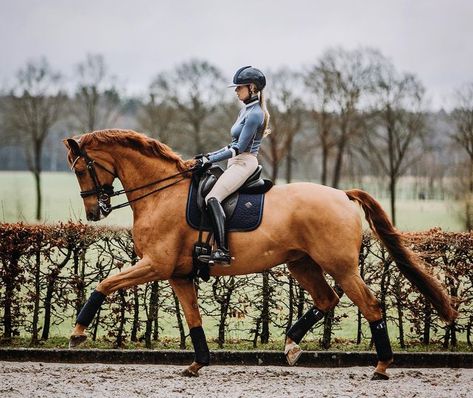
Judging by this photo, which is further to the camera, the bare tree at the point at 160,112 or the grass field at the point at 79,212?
the bare tree at the point at 160,112

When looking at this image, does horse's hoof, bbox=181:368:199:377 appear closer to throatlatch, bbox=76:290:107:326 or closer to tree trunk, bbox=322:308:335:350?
throatlatch, bbox=76:290:107:326

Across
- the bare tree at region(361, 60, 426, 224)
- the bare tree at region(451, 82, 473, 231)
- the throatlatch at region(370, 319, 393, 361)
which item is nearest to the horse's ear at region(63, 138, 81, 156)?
the throatlatch at region(370, 319, 393, 361)

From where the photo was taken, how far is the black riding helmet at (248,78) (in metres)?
6.73

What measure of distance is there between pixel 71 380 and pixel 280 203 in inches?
111

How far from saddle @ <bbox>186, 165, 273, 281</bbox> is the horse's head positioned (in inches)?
35.7

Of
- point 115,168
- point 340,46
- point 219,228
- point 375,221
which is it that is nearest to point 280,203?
point 219,228

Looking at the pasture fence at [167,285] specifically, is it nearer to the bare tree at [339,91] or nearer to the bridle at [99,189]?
the bridle at [99,189]

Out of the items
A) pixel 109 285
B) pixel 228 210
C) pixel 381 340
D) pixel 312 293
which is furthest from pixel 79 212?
pixel 381 340

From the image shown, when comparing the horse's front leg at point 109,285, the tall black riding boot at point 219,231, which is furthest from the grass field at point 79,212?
the tall black riding boot at point 219,231

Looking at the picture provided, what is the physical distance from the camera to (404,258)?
23.5 ft

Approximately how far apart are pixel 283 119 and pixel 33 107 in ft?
58.6

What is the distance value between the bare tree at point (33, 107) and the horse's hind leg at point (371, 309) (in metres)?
34.8

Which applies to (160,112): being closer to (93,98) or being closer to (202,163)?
(93,98)

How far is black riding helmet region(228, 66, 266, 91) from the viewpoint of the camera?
6730 millimetres
